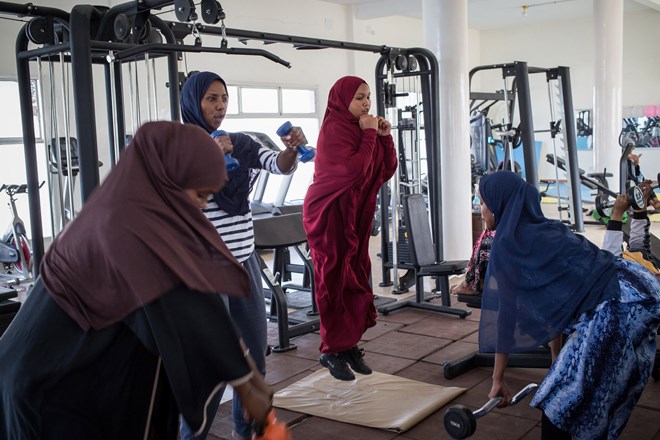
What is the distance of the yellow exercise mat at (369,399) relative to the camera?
300 centimetres

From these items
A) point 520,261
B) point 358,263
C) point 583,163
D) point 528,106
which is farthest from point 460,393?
point 583,163

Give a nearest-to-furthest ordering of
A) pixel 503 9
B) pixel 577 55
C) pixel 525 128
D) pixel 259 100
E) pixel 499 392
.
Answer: pixel 499 392 → pixel 525 128 → pixel 259 100 → pixel 503 9 → pixel 577 55

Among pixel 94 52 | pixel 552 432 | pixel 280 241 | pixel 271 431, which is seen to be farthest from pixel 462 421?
pixel 280 241

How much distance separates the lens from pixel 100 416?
1312mm

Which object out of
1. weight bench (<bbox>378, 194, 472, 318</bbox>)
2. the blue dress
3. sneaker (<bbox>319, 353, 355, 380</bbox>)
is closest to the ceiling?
weight bench (<bbox>378, 194, 472, 318</bbox>)

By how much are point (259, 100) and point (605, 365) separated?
751 centimetres

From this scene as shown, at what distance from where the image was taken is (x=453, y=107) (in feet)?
20.6

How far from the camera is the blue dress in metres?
2.09

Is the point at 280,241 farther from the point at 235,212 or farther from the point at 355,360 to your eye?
the point at 235,212

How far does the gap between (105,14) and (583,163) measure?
11.7 meters

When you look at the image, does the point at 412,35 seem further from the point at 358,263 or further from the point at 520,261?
the point at 520,261

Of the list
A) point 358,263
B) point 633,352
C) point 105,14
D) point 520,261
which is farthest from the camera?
point 358,263

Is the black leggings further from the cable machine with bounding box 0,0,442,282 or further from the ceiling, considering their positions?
the ceiling

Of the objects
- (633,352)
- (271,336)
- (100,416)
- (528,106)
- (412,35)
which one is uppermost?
(412,35)
